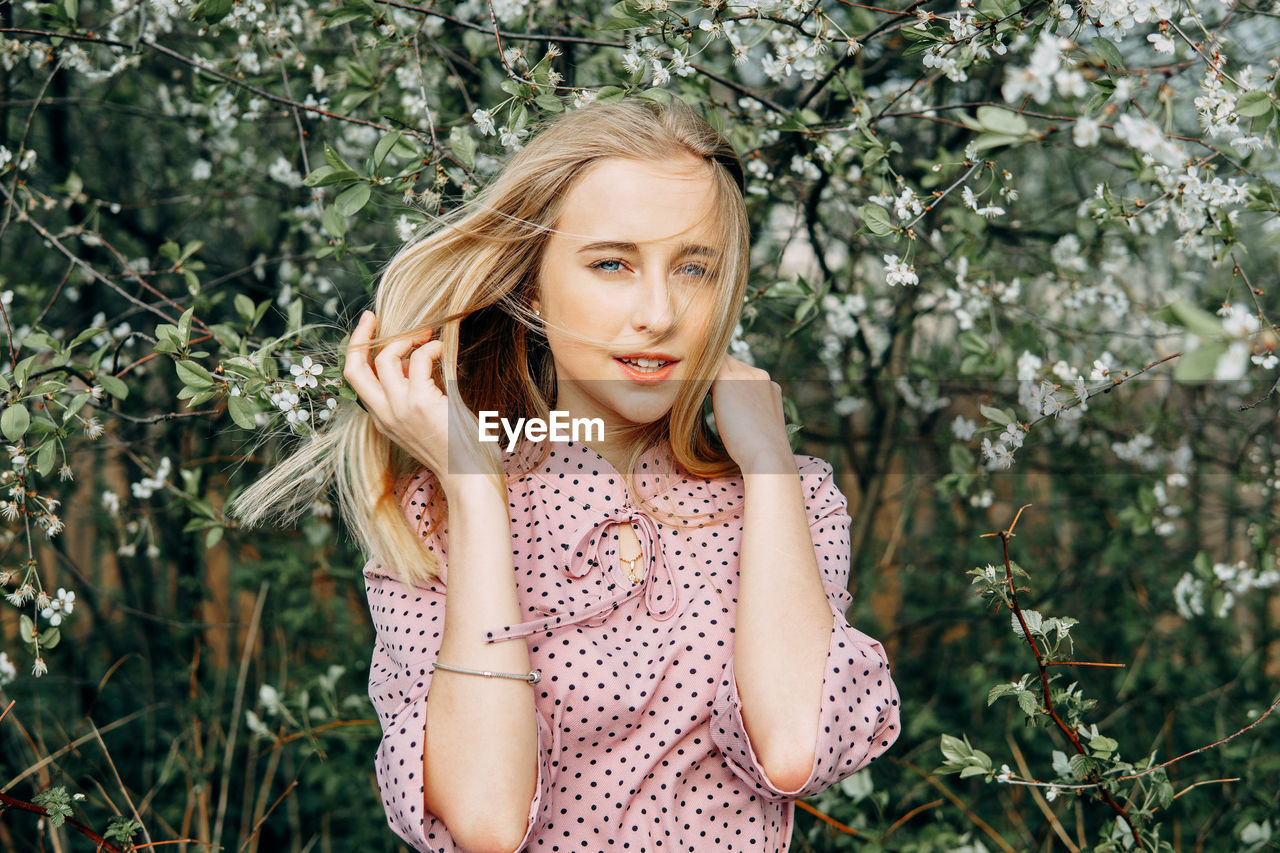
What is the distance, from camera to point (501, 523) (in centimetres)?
128

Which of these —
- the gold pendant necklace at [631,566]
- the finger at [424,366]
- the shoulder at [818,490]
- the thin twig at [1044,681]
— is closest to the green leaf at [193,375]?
the finger at [424,366]

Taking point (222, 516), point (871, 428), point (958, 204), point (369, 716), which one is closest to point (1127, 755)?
point (871, 428)

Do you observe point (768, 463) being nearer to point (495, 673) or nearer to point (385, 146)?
point (495, 673)

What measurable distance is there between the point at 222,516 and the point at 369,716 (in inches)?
28.6

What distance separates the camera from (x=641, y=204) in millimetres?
1357

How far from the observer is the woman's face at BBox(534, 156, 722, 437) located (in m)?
1.34

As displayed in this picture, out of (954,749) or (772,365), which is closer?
(954,749)

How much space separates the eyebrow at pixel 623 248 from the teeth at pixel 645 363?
0.16 metres

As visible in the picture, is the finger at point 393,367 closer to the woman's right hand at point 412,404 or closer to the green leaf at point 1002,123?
the woman's right hand at point 412,404

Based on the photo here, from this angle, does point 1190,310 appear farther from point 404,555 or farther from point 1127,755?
point 1127,755

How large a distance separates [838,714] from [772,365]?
155 centimetres

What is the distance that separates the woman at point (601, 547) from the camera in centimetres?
124

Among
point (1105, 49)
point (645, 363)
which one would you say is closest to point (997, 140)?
point (1105, 49)

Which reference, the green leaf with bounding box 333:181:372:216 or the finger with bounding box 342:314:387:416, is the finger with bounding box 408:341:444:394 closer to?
the finger with bounding box 342:314:387:416
